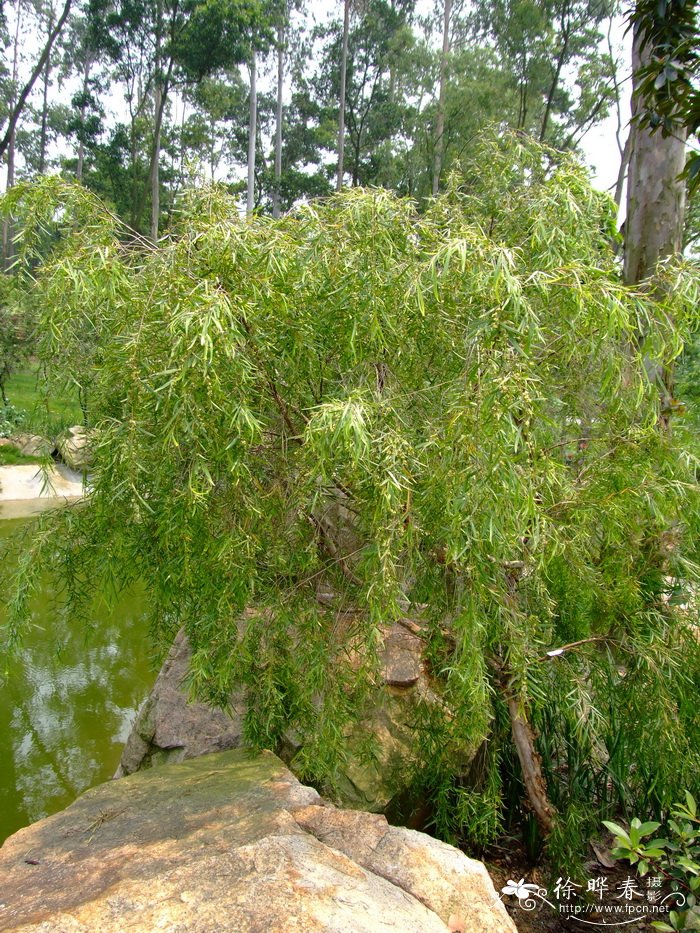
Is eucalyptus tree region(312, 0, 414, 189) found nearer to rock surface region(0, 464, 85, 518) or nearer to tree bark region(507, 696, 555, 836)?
rock surface region(0, 464, 85, 518)

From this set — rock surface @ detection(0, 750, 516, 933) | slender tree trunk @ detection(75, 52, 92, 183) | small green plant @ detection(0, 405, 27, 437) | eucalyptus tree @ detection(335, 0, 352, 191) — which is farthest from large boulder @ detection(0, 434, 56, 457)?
rock surface @ detection(0, 750, 516, 933)

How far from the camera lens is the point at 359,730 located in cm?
281

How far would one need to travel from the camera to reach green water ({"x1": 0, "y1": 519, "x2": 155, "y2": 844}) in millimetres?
3885

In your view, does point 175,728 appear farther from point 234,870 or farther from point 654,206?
point 654,206

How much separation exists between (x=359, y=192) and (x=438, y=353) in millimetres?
524

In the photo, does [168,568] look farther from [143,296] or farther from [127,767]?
[127,767]

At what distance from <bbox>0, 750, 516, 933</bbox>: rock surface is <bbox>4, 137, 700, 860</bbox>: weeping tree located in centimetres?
30

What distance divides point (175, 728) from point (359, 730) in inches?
35.3

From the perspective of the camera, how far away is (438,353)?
2.26m

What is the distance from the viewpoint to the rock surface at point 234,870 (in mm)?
1555

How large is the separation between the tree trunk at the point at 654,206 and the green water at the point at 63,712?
9.70 feet

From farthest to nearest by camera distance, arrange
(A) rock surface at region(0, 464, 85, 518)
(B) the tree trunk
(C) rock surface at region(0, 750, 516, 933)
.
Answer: (A) rock surface at region(0, 464, 85, 518)
(B) the tree trunk
(C) rock surface at region(0, 750, 516, 933)

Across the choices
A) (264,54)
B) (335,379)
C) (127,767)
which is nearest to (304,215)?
(335,379)

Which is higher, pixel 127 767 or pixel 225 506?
pixel 225 506
